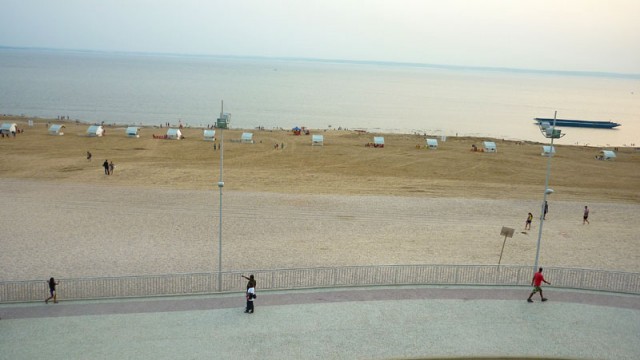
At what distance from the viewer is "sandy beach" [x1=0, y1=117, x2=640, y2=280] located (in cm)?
1923

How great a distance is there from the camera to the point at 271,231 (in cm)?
2262

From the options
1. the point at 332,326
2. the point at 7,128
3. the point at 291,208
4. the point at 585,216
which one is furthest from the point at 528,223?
the point at 7,128

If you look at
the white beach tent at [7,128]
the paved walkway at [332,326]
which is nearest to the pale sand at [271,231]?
the paved walkway at [332,326]

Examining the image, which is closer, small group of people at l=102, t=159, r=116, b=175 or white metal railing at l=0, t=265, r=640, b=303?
white metal railing at l=0, t=265, r=640, b=303

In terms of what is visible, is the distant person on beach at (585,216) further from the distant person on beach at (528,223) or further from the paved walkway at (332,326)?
the paved walkway at (332,326)

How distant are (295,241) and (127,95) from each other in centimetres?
10552

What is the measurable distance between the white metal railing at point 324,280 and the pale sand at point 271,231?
1494mm

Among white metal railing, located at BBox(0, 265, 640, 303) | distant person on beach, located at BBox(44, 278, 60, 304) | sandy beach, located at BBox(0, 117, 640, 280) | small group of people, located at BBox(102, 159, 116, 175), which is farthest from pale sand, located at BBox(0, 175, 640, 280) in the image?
small group of people, located at BBox(102, 159, 116, 175)

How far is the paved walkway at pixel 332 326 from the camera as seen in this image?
12039 mm

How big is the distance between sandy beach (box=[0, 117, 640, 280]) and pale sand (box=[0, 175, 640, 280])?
0.30ft

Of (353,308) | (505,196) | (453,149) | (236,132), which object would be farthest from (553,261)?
(236,132)

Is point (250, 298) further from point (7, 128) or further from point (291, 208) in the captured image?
point (7, 128)

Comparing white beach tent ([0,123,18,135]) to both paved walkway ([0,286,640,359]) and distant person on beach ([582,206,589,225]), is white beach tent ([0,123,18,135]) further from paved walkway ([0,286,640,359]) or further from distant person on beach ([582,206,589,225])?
distant person on beach ([582,206,589,225])

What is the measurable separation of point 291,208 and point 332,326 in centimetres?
1370
